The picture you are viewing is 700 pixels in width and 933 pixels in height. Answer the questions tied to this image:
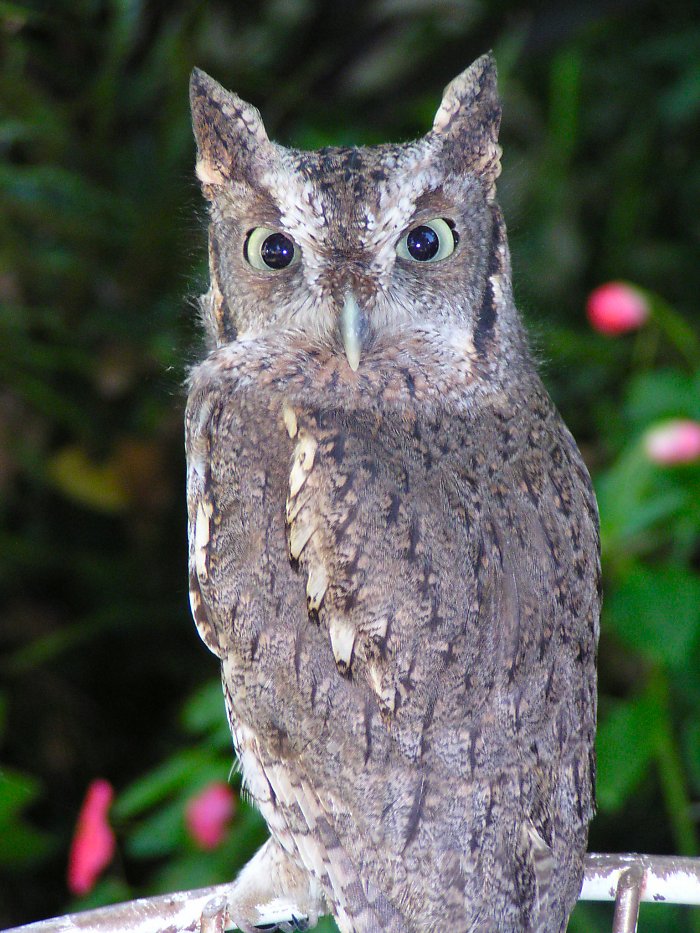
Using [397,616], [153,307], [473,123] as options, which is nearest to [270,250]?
[473,123]

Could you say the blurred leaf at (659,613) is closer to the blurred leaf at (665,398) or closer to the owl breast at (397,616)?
the blurred leaf at (665,398)

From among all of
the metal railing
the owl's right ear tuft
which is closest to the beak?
the owl's right ear tuft

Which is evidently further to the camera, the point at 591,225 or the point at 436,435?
the point at 591,225

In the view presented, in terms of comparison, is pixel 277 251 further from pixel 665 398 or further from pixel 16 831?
pixel 16 831

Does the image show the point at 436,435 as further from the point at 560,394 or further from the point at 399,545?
the point at 560,394

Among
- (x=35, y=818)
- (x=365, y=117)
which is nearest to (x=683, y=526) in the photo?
(x=365, y=117)

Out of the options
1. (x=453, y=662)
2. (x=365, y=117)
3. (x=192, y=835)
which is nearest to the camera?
(x=453, y=662)
